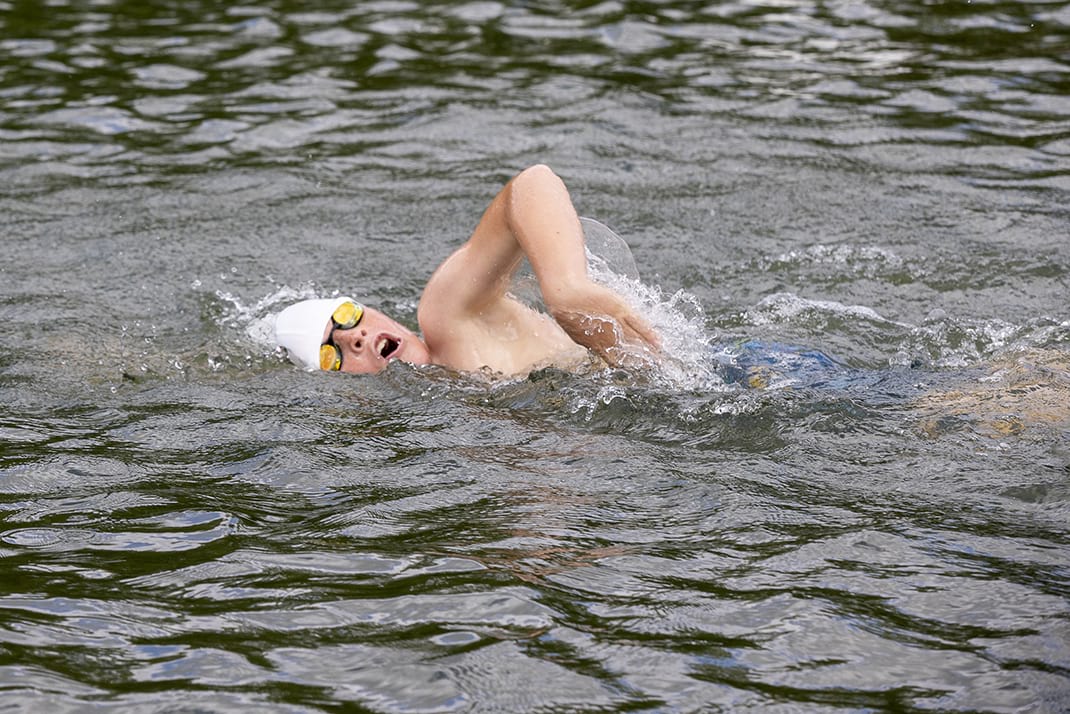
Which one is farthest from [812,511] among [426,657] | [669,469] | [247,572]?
[247,572]

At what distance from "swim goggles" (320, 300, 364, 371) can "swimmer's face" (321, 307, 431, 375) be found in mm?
13

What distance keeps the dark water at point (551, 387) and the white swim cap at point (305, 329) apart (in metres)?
0.24

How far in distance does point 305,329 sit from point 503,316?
39.3 inches

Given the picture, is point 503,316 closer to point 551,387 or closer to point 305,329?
point 551,387

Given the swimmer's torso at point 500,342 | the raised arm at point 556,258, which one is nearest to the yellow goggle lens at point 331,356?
the swimmer's torso at point 500,342

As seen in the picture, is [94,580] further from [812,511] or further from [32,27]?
[32,27]

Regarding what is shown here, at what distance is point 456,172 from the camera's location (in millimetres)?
9359

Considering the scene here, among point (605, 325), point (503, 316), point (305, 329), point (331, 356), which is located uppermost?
point (605, 325)

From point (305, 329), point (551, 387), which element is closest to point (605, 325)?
point (551, 387)

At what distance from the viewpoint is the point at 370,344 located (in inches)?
250

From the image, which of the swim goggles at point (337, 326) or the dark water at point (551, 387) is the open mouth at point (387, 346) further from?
the dark water at point (551, 387)

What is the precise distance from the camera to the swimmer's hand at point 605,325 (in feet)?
16.8

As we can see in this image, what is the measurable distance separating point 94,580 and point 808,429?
2668 mm

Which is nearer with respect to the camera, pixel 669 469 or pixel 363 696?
A: pixel 363 696
